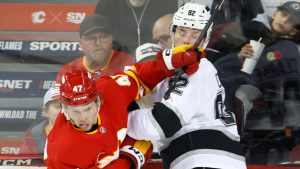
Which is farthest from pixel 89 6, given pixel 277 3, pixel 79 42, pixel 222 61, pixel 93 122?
pixel 93 122

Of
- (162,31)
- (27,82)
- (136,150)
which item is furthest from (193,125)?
(27,82)

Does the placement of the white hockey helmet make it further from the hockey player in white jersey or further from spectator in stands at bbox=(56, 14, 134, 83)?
spectator in stands at bbox=(56, 14, 134, 83)

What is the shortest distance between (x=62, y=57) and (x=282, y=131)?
1137mm

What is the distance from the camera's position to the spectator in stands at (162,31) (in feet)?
10.8

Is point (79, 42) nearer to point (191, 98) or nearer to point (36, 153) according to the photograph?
point (36, 153)

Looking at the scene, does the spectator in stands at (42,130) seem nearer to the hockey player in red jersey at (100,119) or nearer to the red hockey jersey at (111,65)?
the red hockey jersey at (111,65)

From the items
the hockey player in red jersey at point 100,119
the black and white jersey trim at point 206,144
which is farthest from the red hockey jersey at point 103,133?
the black and white jersey trim at point 206,144

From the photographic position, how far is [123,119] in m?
2.51

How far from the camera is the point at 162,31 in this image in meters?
3.33

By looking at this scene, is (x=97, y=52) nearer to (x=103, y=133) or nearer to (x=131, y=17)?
(x=131, y=17)

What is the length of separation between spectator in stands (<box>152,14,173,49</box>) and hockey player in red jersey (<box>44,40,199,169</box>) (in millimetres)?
658

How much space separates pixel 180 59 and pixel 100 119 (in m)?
0.36

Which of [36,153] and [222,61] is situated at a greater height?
[222,61]

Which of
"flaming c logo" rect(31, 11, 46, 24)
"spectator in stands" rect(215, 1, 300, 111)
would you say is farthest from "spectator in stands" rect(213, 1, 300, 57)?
"flaming c logo" rect(31, 11, 46, 24)
